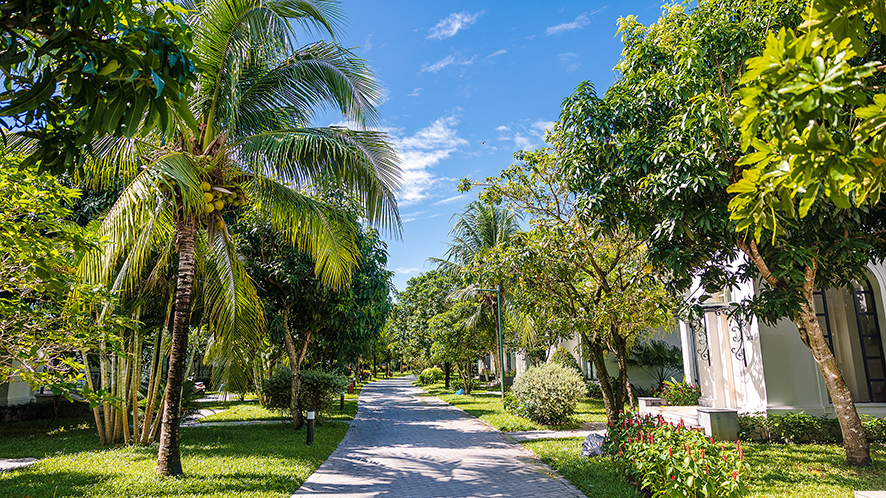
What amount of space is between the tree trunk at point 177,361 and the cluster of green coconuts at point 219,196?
38cm

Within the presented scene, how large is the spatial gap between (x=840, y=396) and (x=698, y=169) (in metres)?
4.28

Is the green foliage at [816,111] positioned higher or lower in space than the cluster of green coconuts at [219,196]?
lower

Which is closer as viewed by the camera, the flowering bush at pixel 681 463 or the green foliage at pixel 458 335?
the flowering bush at pixel 681 463

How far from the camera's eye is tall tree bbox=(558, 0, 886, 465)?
6211mm

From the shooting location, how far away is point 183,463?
8695 millimetres

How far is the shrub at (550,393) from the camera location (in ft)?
45.1

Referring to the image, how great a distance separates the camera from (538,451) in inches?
399

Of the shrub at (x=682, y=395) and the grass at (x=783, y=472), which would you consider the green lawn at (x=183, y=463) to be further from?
the shrub at (x=682, y=395)

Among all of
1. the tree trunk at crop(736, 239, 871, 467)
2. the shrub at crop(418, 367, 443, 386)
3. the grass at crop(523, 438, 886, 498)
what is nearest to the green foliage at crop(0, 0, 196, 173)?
the grass at crop(523, 438, 886, 498)

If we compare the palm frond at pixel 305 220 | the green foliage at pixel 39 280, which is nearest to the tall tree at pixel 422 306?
the palm frond at pixel 305 220

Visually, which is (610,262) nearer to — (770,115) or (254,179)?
(254,179)

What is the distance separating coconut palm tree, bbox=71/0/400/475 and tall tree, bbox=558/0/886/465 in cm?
347

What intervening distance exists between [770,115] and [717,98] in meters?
4.32

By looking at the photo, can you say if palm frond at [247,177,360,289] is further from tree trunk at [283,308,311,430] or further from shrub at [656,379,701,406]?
shrub at [656,379,701,406]
